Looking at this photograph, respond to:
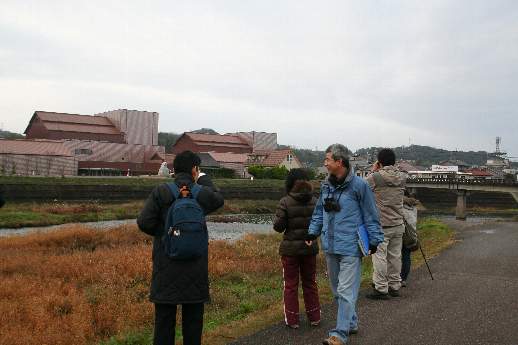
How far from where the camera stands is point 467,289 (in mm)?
7727

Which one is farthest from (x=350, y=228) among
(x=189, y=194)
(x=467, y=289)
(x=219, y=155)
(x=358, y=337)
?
(x=219, y=155)

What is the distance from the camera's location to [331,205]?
5.12 metres

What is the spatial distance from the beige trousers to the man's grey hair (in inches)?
95.8

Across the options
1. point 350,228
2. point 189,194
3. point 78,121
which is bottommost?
point 350,228

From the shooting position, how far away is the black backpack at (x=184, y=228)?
4.05m

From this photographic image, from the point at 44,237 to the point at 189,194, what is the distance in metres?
18.0

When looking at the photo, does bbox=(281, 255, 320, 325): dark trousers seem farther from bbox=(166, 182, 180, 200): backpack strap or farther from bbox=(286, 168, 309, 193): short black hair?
bbox=(166, 182, 180, 200): backpack strap

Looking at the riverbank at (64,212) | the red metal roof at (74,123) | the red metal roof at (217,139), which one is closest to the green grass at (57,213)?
the riverbank at (64,212)

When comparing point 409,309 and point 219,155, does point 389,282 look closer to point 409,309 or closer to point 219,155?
point 409,309

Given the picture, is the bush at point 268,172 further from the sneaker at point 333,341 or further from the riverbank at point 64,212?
the sneaker at point 333,341

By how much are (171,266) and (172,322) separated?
59 cm

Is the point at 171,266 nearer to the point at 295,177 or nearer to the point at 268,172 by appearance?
the point at 295,177

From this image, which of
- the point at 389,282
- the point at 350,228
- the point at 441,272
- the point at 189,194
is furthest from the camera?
the point at 441,272

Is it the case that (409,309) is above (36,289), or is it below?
above
